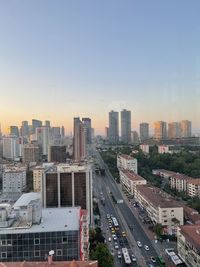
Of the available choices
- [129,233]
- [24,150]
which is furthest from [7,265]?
[24,150]

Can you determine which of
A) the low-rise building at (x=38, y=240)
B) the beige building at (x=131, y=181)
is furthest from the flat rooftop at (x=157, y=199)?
the low-rise building at (x=38, y=240)

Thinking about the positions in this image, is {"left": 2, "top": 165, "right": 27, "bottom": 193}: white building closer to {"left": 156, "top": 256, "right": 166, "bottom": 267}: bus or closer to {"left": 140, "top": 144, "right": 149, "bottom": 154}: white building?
{"left": 156, "top": 256, "right": 166, "bottom": 267}: bus

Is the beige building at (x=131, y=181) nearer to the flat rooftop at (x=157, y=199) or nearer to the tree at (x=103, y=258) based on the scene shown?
the flat rooftop at (x=157, y=199)

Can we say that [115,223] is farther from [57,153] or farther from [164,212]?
[57,153]

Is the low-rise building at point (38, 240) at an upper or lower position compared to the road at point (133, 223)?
upper

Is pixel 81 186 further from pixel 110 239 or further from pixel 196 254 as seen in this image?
pixel 196 254

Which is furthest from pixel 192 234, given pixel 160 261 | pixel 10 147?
pixel 10 147
